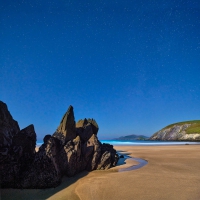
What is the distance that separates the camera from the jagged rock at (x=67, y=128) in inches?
466

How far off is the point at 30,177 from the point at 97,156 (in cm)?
518

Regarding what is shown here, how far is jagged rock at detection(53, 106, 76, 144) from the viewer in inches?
466

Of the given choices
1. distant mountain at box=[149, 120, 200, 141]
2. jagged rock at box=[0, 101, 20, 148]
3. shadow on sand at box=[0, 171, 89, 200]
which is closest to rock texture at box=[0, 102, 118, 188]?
jagged rock at box=[0, 101, 20, 148]

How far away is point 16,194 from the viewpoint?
7.07 meters

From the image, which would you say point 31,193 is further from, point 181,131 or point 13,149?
point 181,131

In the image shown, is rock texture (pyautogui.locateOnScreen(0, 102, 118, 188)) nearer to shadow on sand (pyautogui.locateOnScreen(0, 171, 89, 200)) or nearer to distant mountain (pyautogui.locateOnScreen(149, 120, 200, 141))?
shadow on sand (pyautogui.locateOnScreen(0, 171, 89, 200))

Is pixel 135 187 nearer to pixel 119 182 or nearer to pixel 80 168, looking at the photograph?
pixel 119 182

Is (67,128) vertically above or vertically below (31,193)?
above

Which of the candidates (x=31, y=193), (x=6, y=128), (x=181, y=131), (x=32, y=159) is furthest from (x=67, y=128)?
(x=181, y=131)

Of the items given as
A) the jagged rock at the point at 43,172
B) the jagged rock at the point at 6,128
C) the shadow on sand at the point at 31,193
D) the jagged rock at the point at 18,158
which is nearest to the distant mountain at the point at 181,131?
the jagged rock at the point at 43,172

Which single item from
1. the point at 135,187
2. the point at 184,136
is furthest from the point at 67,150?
the point at 184,136

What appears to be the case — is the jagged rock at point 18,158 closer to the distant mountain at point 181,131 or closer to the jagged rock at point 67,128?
the jagged rock at point 67,128

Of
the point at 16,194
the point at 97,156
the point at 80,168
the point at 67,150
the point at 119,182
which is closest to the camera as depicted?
the point at 16,194

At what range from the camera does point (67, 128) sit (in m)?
12.2
